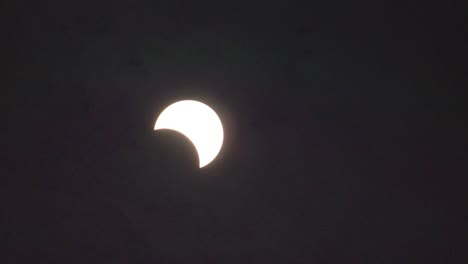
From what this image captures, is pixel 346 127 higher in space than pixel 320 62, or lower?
lower

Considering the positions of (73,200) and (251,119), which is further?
(73,200)

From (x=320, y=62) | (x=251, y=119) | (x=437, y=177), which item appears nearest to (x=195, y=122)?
(x=251, y=119)

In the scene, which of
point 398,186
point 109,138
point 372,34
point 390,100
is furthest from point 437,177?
point 109,138

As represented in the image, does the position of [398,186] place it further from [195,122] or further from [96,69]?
[96,69]

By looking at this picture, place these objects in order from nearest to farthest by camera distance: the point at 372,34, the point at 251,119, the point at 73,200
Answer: the point at 372,34 → the point at 251,119 → the point at 73,200

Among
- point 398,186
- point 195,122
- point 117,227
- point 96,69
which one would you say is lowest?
point 117,227

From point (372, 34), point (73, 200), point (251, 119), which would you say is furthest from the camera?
point (73, 200)
